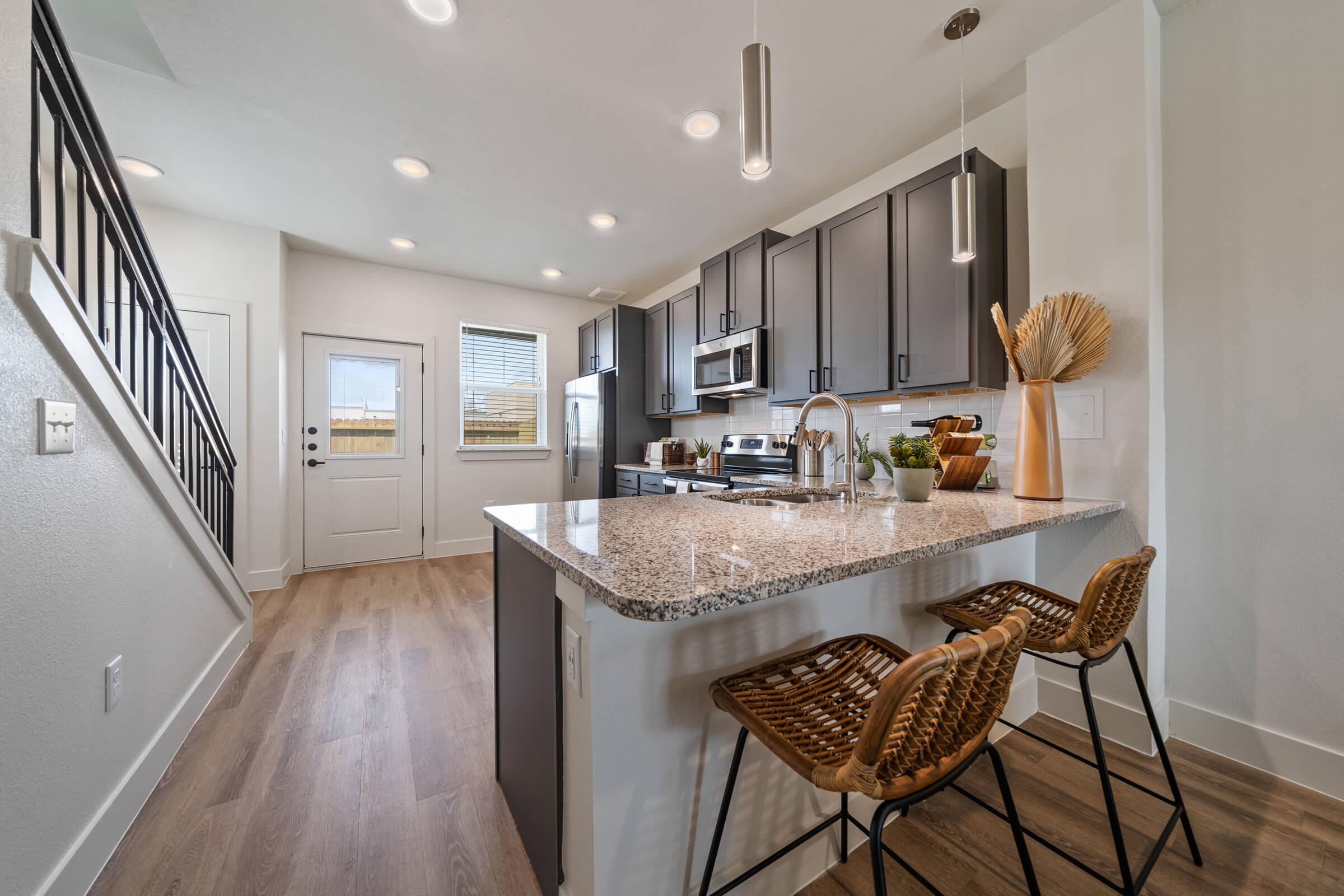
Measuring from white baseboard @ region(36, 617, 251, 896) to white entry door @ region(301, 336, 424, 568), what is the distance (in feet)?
7.35

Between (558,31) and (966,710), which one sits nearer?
(966,710)

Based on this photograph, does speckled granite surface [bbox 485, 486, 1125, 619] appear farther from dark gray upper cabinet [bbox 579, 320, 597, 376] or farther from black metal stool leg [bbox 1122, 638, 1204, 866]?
dark gray upper cabinet [bbox 579, 320, 597, 376]

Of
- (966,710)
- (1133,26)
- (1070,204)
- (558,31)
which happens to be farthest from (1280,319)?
(558,31)

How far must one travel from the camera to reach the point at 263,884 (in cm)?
119

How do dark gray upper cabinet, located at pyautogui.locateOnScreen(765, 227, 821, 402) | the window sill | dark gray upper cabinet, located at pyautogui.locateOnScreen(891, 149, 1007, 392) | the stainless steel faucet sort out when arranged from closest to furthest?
the stainless steel faucet < dark gray upper cabinet, located at pyautogui.locateOnScreen(891, 149, 1007, 392) < dark gray upper cabinet, located at pyautogui.locateOnScreen(765, 227, 821, 402) < the window sill

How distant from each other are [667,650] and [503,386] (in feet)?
14.2

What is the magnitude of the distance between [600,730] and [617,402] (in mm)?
3590

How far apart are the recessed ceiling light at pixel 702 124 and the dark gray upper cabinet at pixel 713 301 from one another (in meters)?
1.09

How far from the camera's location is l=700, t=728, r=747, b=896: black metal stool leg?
3.16 feet

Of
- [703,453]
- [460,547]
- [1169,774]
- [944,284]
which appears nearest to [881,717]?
[1169,774]

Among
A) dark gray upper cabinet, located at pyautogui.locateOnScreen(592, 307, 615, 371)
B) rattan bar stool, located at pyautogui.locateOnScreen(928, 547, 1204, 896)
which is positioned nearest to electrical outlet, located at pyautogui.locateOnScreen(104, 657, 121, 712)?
rattan bar stool, located at pyautogui.locateOnScreen(928, 547, 1204, 896)

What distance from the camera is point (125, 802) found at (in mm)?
1347

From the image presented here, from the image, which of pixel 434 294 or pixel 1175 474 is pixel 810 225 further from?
pixel 434 294

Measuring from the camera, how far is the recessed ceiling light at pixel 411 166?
2.64 metres
